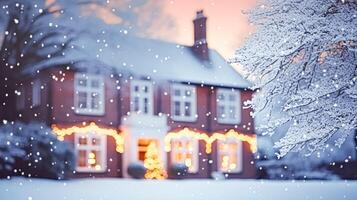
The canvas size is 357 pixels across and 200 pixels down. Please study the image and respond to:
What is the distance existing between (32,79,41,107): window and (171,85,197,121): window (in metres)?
3.02

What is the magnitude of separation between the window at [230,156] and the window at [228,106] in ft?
1.68

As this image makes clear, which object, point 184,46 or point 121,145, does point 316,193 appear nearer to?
point 121,145

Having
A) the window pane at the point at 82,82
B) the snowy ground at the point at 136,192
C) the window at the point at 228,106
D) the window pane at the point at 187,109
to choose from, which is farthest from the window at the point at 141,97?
the snowy ground at the point at 136,192

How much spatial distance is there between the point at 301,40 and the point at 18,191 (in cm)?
498

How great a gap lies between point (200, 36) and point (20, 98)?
188 inches

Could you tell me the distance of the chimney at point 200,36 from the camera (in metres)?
13.5

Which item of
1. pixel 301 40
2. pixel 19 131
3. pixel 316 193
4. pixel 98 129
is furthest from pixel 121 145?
pixel 301 40

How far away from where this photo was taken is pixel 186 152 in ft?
42.2

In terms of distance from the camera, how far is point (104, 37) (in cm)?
1116

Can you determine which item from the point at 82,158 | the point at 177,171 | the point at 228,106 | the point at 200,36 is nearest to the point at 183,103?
the point at 228,106

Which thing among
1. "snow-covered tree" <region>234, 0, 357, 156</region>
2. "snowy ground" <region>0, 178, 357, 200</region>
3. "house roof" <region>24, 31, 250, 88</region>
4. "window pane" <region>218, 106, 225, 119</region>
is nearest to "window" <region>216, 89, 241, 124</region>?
"window pane" <region>218, 106, 225, 119</region>

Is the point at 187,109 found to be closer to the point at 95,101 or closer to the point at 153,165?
the point at 153,165

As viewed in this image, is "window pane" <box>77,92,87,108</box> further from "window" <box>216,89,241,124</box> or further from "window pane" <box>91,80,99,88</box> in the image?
"window" <box>216,89,241,124</box>

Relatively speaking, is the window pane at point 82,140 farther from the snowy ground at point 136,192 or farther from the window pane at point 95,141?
the snowy ground at point 136,192
